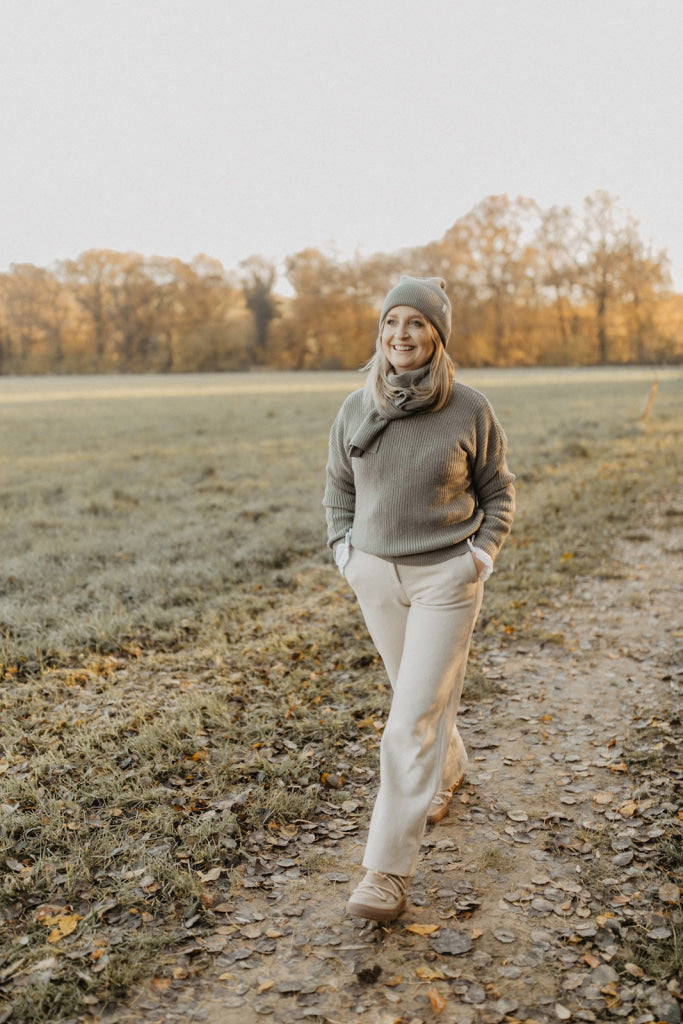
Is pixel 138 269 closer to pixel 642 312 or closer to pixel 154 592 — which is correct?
pixel 642 312

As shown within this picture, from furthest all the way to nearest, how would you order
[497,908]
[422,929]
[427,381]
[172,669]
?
[172,669], [497,908], [422,929], [427,381]

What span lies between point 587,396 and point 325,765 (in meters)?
29.1

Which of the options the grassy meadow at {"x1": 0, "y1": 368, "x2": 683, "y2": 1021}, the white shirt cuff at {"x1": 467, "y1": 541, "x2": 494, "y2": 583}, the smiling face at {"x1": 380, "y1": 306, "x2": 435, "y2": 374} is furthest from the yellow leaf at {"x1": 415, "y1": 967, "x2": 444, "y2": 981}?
the smiling face at {"x1": 380, "y1": 306, "x2": 435, "y2": 374}

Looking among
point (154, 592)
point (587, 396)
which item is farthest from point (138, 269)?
point (154, 592)

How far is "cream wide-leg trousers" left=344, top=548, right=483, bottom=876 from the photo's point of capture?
11.2 ft

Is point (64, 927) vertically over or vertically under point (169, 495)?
under

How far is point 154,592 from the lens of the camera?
810 cm

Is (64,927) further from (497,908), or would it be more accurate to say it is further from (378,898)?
(497,908)

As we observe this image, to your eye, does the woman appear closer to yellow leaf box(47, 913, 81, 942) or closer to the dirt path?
the dirt path

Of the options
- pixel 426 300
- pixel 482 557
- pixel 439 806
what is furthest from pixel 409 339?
pixel 439 806

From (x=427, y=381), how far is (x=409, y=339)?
0.21 meters

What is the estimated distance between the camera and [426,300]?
343 cm

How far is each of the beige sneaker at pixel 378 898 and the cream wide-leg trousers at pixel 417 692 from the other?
0.18 ft

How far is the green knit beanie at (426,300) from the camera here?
11.2 ft
